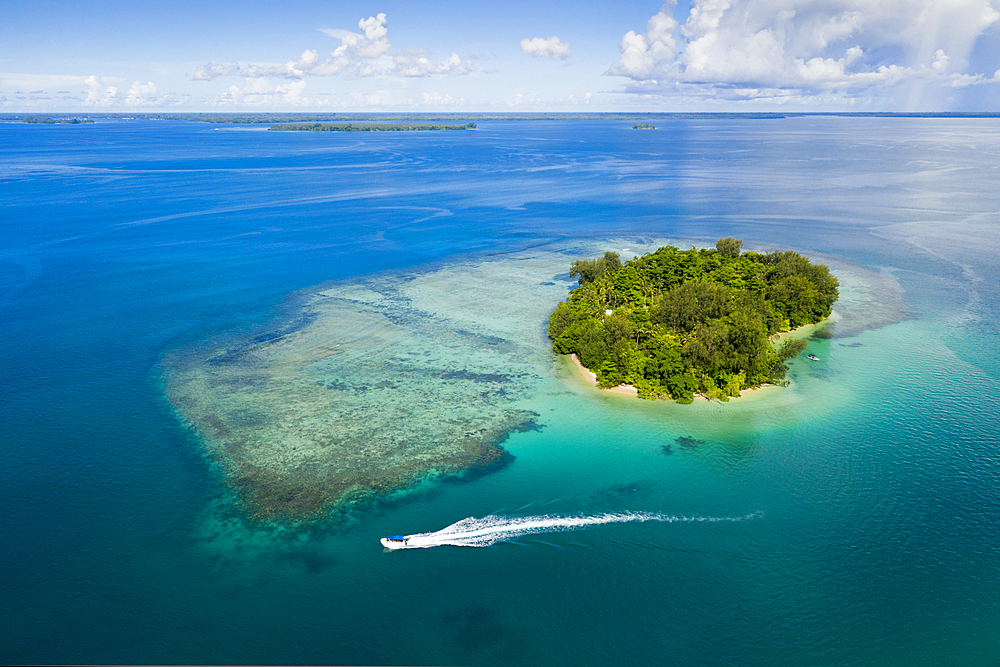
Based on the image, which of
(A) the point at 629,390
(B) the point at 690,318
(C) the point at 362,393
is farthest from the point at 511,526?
(B) the point at 690,318

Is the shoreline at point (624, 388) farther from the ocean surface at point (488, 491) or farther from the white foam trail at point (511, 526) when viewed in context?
the white foam trail at point (511, 526)

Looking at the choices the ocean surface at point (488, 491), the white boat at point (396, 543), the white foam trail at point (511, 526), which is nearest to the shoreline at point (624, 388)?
the ocean surface at point (488, 491)

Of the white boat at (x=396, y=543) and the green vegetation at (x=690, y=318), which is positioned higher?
the green vegetation at (x=690, y=318)

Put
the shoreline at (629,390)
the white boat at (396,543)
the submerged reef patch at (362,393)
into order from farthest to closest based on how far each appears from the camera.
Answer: the shoreline at (629,390), the submerged reef patch at (362,393), the white boat at (396,543)

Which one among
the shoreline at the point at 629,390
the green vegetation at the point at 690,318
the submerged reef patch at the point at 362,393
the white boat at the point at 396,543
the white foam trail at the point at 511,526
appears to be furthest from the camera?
the green vegetation at the point at 690,318

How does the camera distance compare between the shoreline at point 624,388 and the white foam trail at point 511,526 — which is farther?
the shoreline at point 624,388

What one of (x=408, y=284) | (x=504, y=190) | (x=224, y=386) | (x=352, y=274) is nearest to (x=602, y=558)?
(x=224, y=386)

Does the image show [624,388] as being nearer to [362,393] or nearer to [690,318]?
[690,318]
